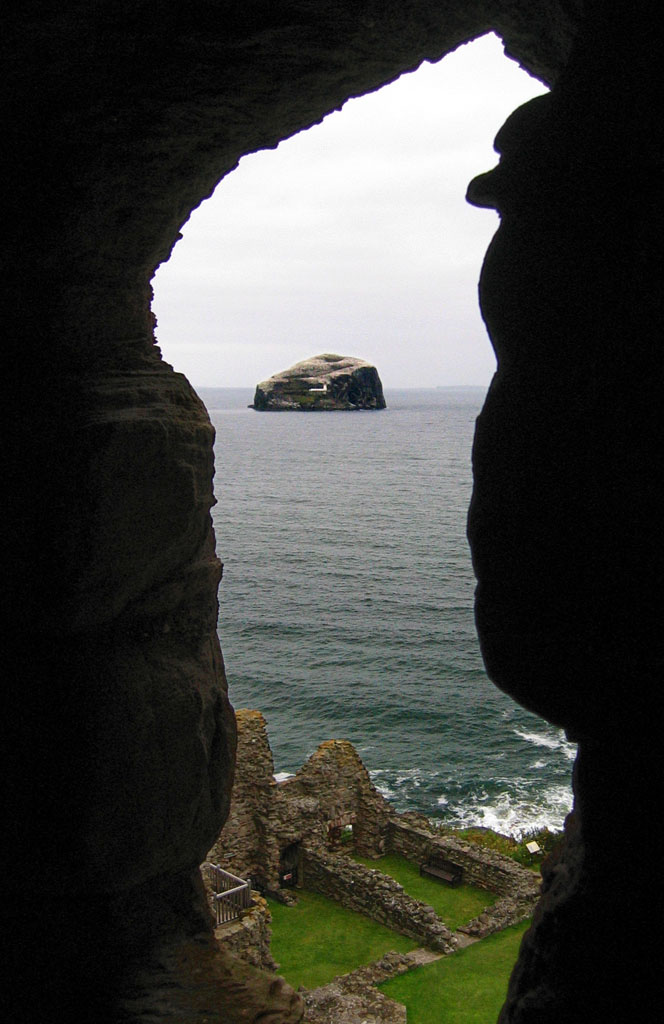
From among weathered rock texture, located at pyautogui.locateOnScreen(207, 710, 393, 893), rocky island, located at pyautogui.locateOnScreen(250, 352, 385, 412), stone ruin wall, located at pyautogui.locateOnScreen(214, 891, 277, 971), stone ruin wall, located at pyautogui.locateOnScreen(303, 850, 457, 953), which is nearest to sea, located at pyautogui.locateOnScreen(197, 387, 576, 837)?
stone ruin wall, located at pyautogui.locateOnScreen(303, 850, 457, 953)

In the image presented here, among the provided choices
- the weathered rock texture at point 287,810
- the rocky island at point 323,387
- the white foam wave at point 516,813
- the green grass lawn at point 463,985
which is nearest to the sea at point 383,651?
the white foam wave at point 516,813

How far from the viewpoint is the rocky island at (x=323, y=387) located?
158875 millimetres

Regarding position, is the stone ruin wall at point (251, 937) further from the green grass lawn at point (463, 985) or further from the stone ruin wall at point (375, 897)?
the stone ruin wall at point (375, 897)

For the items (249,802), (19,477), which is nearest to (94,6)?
(19,477)

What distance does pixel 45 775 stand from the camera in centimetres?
638

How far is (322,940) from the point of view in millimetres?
21297

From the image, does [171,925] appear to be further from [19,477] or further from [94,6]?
[94,6]

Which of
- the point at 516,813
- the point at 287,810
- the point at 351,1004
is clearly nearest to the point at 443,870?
the point at 287,810

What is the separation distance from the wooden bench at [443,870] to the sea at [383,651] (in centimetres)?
646

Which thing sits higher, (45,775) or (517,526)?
(517,526)

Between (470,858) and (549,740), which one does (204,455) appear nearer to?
(470,858)

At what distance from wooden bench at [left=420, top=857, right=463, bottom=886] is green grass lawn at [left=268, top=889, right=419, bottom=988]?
2720mm

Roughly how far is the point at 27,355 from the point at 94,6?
227 centimetres

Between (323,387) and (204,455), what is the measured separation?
160 m
